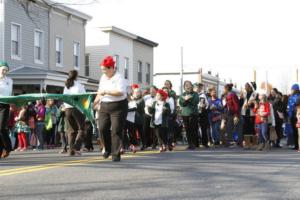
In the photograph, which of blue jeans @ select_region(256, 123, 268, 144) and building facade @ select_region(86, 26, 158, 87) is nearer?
blue jeans @ select_region(256, 123, 268, 144)

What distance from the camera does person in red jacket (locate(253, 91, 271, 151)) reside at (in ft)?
51.8

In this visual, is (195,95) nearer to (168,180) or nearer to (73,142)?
(73,142)

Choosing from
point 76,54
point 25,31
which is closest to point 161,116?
point 25,31

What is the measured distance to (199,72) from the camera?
7512 centimetres

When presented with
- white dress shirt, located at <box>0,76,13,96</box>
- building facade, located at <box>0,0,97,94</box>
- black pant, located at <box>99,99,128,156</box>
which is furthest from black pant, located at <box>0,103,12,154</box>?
building facade, located at <box>0,0,97,94</box>

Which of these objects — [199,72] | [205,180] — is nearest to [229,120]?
[205,180]

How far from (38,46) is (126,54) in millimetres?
13992

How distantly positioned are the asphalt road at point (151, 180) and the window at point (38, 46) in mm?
21677

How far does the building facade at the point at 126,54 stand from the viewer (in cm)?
4272

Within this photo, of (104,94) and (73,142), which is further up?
(104,94)

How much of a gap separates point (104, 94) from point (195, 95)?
540 centimetres

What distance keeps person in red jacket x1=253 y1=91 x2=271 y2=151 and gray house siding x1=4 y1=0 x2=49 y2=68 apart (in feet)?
48.9

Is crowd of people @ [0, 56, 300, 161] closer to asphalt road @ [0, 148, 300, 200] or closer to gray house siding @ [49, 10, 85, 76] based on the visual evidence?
asphalt road @ [0, 148, 300, 200]

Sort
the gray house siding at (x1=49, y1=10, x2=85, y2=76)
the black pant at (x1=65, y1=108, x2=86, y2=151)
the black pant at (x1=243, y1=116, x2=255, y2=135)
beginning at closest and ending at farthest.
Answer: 1. the black pant at (x1=65, y1=108, x2=86, y2=151)
2. the black pant at (x1=243, y1=116, x2=255, y2=135)
3. the gray house siding at (x1=49, y1=10, x2=85, y2=76)
